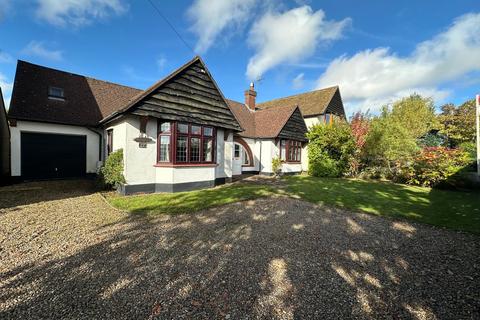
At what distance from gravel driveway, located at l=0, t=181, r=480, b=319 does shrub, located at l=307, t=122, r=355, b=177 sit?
478 inches

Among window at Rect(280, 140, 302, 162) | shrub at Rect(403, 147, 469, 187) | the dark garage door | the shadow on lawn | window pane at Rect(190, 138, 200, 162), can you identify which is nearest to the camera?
the shadow on lawn

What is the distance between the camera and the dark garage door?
12492 mm

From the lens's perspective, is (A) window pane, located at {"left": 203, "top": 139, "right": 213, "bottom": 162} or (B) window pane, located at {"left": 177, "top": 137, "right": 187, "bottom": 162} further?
(A) window pane, located at {"left": 203, "top": 139, "right": 213, "bottom": 162}

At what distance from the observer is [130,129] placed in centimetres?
967

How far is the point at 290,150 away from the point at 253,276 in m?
17.1

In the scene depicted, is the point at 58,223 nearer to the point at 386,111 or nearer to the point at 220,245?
the point at 220,245

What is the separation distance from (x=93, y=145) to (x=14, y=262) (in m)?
12.2

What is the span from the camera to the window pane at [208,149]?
1173 cm

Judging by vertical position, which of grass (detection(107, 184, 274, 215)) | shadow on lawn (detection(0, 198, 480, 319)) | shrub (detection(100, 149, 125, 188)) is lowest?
shadow on lawn (detection(0, 198, 480, 319))

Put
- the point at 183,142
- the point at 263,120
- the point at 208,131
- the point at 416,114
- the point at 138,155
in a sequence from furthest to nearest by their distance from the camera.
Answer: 1. the point at 416,114
2. the point at 263,120
3. the point at 208,131
4. the point at 183,142
5. the point at 138,155

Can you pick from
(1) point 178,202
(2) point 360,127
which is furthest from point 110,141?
(2) point 360,127

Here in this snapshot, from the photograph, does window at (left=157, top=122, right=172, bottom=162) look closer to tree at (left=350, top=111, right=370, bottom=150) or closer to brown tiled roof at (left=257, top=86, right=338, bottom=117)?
tree at (left=350, top=111, right=370, bottom=150)

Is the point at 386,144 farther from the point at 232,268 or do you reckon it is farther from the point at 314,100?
the point at 232,268

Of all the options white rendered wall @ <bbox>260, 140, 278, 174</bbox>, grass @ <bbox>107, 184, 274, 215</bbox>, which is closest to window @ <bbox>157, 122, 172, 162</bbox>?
grass @ <bbox>107, 184, 274, 215</bbox>
